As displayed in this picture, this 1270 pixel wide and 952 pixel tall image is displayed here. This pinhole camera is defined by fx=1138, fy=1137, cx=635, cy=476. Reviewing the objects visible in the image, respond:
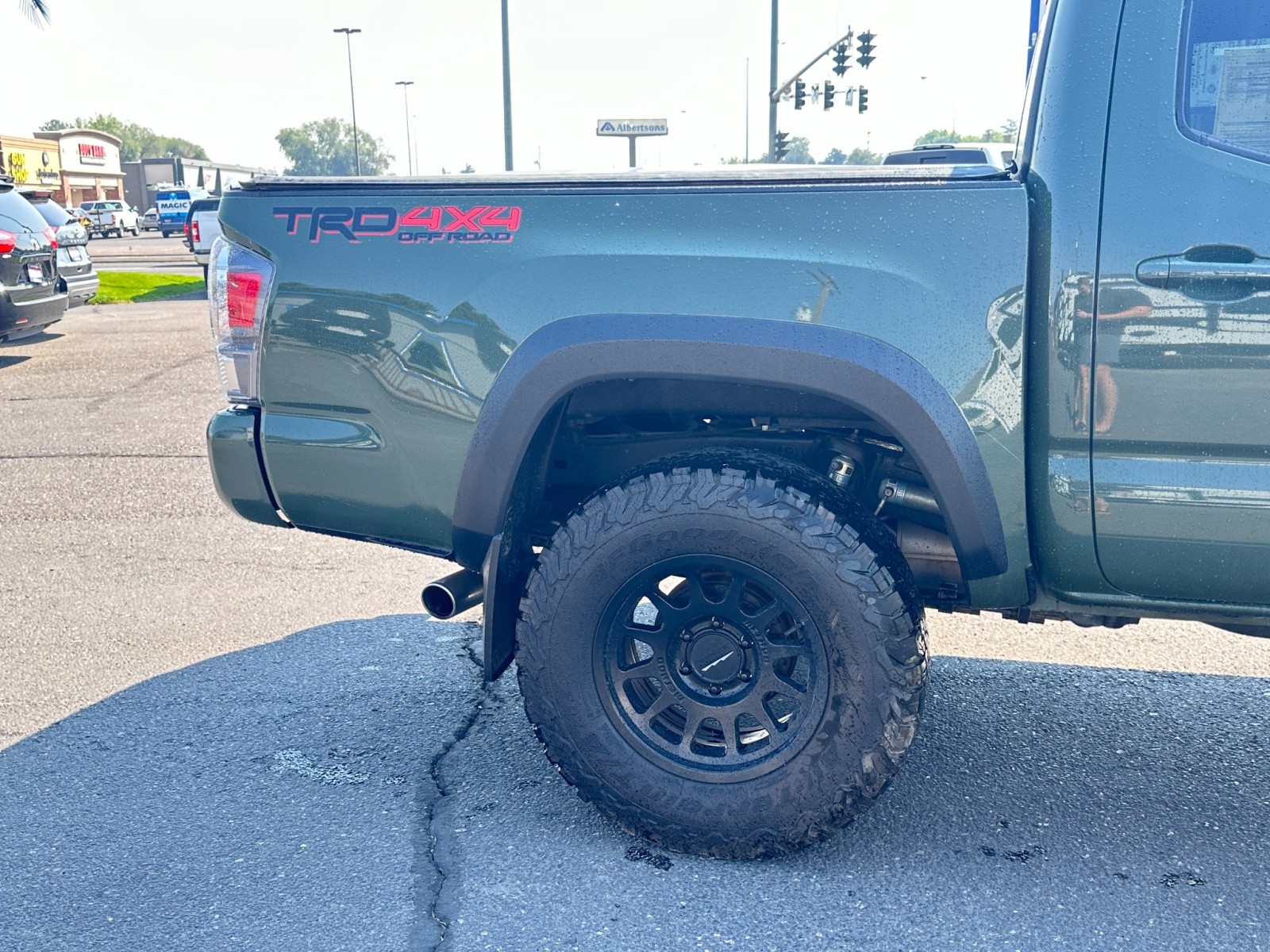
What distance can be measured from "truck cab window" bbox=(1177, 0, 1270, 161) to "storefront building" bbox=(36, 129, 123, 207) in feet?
255

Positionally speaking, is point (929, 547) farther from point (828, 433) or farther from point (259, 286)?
point (259, 286)

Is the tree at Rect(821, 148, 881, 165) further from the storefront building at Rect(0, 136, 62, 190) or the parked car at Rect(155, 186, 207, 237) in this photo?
the storefront building at Rect(0, 136, 62, 190)

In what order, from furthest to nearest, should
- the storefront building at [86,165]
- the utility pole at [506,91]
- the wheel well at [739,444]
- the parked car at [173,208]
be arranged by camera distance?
1. the storefront building at [86,165]
2. the parked car at [173,208]
3. the utility pole at [506,91]
4. the wheel well at [739,444]

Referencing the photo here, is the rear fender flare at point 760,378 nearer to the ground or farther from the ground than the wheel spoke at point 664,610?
farther from the ground

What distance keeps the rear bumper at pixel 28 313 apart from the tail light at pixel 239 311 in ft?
27.5

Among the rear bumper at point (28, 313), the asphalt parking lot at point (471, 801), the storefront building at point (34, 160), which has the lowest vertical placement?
the asphalt parking lot at point (471, 801)

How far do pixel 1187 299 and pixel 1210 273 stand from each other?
0.22 feet

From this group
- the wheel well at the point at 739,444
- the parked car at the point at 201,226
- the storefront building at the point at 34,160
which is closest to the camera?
the wheel well at the point at 739,444

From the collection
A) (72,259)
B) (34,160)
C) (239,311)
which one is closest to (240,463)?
(239,311)

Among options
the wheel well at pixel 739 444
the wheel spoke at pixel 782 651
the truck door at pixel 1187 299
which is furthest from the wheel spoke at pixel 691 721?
the truck door at pixel 1187 299

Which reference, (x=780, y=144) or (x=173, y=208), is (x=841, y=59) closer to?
(x=780, y=144)

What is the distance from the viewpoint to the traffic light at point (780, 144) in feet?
89.5

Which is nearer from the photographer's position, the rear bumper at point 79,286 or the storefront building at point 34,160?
the rear bumper at point 79,286

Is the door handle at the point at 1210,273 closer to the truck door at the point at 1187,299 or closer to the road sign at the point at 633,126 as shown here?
the truck door at the point at 1187,299
